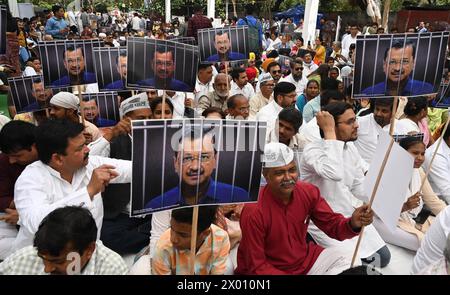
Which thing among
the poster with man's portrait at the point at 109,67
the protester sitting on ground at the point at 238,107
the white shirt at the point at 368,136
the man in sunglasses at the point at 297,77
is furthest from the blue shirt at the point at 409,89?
the man in sunglasses at the point at 297,77

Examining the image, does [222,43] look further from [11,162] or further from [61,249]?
[61,249]

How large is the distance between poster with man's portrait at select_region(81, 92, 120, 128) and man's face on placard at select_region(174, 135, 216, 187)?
269 cm

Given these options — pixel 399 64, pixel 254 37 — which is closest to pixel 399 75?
pixel 399 64

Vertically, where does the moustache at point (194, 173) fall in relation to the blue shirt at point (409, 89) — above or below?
below

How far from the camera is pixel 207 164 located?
1.97 metres

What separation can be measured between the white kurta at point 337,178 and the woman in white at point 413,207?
0.32 meters

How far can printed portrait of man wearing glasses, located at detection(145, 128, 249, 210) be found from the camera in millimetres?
1900

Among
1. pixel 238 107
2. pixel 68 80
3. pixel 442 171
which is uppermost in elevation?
pixel 68 80

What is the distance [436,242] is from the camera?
2.36 metres

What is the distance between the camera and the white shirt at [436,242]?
231 centimetres

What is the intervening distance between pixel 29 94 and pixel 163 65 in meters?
1.64

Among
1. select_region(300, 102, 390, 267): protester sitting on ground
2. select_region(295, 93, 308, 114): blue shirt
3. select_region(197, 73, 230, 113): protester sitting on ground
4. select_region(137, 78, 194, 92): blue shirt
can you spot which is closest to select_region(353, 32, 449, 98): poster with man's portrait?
select_region(300, 102, 390, 267): protester sitting on ground

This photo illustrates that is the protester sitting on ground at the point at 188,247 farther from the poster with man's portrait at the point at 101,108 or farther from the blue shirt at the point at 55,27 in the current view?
the blue shirt at the point at 55,27
